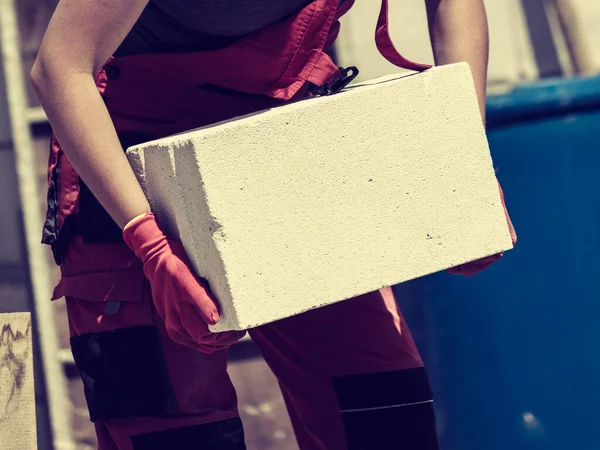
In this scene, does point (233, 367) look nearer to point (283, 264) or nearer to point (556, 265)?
point (556, 265)

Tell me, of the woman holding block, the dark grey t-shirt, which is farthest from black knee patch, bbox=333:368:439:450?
the dark grey t-shirt

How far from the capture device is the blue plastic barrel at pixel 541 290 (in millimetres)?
1784

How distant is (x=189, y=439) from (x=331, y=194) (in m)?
0.46

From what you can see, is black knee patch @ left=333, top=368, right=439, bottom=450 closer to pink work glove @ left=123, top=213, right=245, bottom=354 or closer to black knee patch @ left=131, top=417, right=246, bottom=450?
black knee patch @ left=131, top=417, right=246, bottom=450

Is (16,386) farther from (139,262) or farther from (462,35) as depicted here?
(462,35)

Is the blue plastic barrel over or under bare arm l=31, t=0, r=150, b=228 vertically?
under

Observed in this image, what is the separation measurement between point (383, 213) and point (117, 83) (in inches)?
18.2

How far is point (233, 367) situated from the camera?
108 inches

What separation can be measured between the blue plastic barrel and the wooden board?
0.80 meters

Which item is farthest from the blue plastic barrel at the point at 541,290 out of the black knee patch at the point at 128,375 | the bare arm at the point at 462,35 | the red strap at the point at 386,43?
the black knee patch at the point at 128,375

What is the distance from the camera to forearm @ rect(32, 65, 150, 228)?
4.40ft

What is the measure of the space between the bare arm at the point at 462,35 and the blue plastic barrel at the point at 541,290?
7.5 inches

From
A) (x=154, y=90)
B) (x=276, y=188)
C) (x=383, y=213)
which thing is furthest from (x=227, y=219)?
(x=154, y=90)

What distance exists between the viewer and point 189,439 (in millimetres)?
1514
